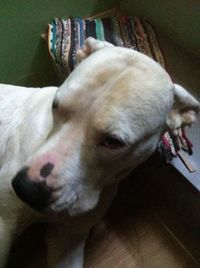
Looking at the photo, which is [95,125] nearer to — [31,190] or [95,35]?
[31,190]

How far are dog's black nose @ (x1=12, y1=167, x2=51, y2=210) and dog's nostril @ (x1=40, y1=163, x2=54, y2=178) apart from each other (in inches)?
0.7

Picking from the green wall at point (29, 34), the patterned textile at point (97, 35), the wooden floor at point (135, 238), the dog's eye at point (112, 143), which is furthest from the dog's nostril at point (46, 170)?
the green wall at point (29, 34)

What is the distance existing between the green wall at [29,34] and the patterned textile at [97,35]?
0.19 feet

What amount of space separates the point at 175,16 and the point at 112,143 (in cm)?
117

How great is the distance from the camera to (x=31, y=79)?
6.08 feet

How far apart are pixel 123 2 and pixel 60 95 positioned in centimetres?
127

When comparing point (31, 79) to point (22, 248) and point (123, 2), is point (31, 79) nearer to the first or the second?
point (123, 2)

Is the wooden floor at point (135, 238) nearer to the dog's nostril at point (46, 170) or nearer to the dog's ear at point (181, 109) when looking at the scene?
the dog's ear at point (181, 109)

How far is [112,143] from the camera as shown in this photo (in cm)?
83

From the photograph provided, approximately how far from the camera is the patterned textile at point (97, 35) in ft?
5.36

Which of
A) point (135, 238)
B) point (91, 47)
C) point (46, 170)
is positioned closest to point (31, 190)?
point (46, 170)

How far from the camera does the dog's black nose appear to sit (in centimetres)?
82

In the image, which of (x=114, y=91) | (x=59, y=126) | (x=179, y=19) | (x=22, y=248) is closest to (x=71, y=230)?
(x=22, y=248)

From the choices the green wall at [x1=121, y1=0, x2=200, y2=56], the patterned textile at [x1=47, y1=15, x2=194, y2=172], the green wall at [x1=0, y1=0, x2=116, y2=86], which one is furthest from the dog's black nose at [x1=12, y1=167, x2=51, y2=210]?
the green wall at [x1=121, y1=0, x2=200, y2=56]
